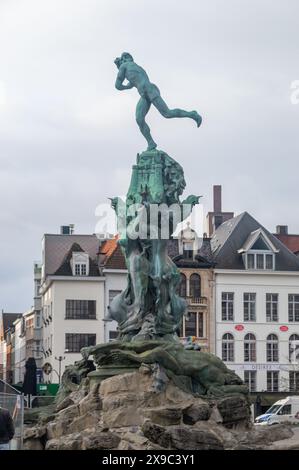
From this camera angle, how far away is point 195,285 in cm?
→ 7688

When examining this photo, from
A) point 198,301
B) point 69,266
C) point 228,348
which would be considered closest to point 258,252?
point 198,301

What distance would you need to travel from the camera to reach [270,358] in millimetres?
76375

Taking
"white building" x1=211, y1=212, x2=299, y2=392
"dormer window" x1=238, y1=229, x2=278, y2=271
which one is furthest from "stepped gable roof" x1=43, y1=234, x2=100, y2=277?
"dormer window" x1=238, y1=229, x2=278, y2=271

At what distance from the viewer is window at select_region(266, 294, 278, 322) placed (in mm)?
77375

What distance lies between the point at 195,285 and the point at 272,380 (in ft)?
26.9

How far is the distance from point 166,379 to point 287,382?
46.9 m

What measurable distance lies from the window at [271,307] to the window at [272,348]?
1232mm

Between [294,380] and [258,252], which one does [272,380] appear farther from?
[258,252]

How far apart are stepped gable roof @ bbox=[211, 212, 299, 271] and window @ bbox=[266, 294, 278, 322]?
1.96 meters

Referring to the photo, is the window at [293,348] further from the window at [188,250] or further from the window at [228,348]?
the window at [188,250]

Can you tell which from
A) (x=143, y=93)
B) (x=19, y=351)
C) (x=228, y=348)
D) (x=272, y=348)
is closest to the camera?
(x=143, y=93)

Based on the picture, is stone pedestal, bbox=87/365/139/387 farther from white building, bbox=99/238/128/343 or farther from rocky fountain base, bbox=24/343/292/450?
white building, bbox=99/238/128/343

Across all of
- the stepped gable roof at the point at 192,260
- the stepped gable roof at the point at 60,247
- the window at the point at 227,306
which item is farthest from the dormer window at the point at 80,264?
the window at the point at 227,306
